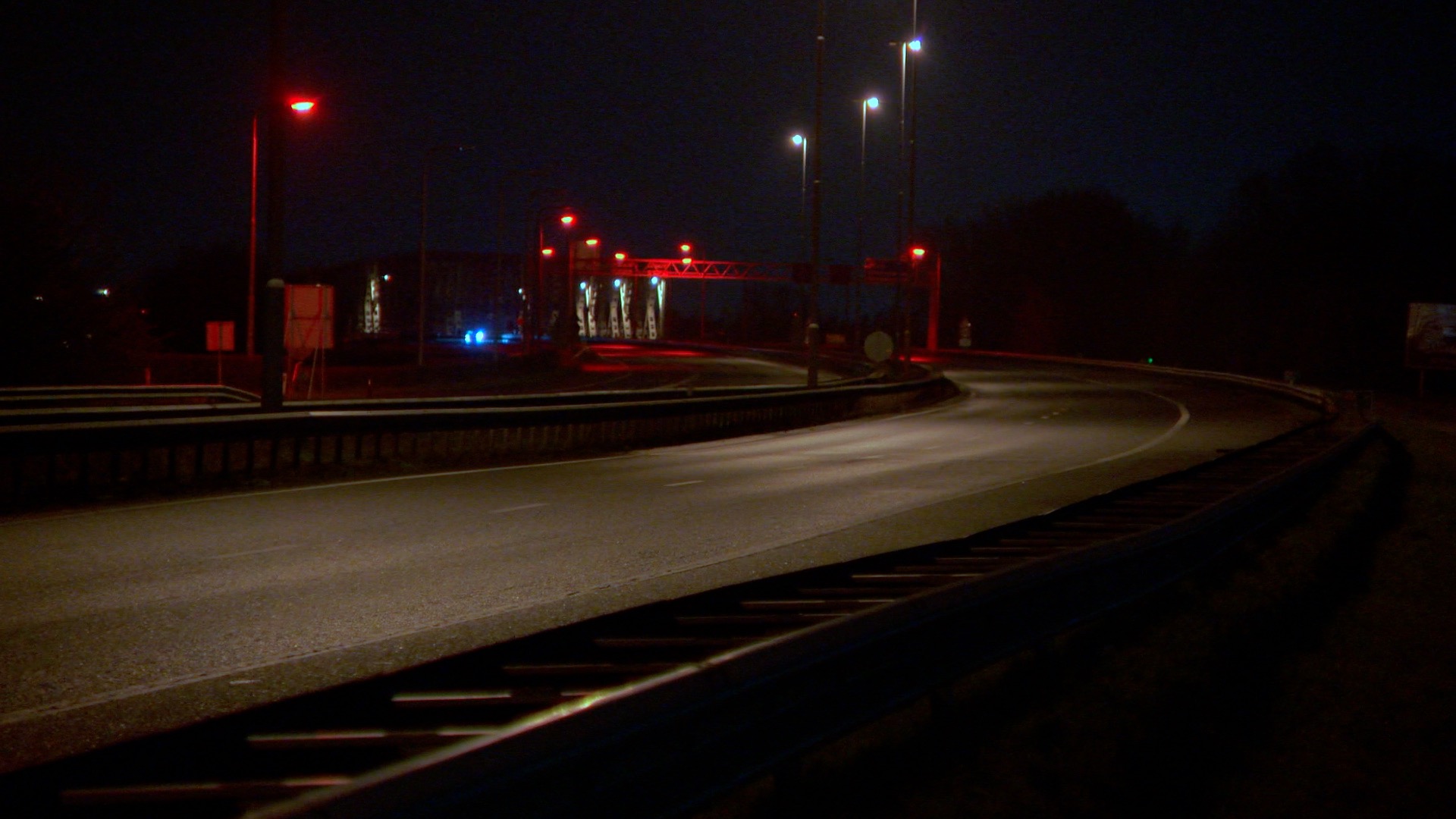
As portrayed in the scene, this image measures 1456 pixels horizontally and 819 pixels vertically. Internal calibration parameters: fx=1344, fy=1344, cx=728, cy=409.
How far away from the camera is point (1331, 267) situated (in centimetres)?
7975

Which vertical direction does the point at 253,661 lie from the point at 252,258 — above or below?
below

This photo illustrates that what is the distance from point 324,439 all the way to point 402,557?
Result: 8692 mm

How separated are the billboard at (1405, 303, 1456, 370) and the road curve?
38267mm

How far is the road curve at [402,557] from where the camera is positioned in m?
7.04

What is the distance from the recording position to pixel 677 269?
11925 centimetres

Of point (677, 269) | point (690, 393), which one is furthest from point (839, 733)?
point (677, 269)

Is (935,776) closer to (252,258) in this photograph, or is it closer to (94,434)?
(94,434)

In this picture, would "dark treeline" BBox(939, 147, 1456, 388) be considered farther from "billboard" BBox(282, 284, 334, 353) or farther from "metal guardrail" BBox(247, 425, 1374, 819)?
"metal guardrail" BBox(247, 425, 1374, 819)

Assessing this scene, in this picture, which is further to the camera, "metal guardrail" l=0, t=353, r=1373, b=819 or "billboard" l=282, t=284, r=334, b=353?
"billboard" l=282, t=284, r=334, b=353

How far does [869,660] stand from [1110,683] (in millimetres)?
2376

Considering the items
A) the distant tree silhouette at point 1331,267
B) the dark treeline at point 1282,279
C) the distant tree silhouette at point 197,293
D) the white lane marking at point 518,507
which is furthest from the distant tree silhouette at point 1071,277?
the white lane marking at point 518,507

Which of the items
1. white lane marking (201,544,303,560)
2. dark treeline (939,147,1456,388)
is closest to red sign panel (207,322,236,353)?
white lane marking (201,544,303,560)

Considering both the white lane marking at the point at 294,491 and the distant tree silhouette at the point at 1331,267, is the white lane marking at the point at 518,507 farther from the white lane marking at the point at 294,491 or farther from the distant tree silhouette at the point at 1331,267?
the distant tree silhouette at the point at 1331,267

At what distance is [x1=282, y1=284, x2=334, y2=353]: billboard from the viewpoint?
90.5ft
